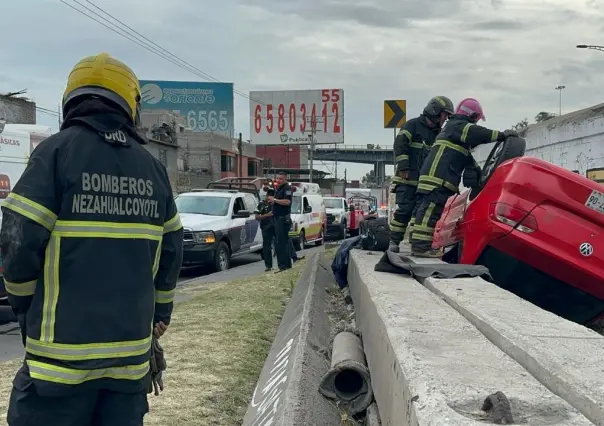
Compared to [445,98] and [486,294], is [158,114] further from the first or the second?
[486,294]

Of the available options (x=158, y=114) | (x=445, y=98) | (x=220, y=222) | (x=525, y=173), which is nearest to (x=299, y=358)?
(x=525, y=173)

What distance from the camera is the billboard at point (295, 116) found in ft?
130

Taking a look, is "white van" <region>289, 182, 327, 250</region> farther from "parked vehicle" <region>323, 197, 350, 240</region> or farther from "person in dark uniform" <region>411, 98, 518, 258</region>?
"person in dark uniform" <region>411, 98, 518, 258</region>

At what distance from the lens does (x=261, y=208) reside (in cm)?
1302

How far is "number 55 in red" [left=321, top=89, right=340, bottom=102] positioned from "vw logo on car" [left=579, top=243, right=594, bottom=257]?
3528 centimetres

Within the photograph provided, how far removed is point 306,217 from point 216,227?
656 cm

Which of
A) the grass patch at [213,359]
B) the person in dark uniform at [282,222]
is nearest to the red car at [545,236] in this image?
the grass patch at [213,359]

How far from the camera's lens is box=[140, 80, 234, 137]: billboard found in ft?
159

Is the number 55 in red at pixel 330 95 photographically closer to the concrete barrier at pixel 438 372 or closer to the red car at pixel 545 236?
the red car at pixel 545 236

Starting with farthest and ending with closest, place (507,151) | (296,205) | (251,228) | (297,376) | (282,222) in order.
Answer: (296,205)
(251,228)
(282,222)
(507,151)
(297,376)

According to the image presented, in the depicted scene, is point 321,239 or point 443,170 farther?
point 321,239

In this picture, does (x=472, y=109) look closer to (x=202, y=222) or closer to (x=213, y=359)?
(x=213, y=359)

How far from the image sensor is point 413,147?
787 centimetres

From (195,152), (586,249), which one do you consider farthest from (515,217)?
(195,152)
